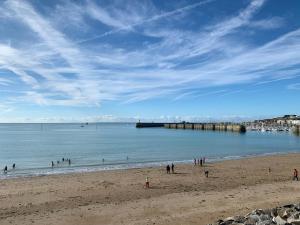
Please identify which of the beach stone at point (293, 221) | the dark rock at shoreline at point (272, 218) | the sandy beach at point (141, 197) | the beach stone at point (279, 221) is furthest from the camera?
the sandy beach at point (141, 197)

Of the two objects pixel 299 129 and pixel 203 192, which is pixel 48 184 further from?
pixel 299 129

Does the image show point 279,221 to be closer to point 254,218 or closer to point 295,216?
point 295,216

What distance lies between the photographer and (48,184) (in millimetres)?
30953

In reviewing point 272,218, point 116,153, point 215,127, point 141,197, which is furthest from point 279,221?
point 215,127

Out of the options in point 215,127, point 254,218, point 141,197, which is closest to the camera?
point 254,218

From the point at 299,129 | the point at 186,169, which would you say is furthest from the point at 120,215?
the point at 299,129

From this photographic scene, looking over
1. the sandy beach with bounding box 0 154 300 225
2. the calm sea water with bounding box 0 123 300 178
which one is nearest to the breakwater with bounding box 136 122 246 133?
the calm sea water with bounding box 0 123 300 178

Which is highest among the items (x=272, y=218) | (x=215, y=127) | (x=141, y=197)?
(x=215, y=127)

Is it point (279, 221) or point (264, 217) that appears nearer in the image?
point (279, 221)

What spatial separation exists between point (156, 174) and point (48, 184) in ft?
32.2

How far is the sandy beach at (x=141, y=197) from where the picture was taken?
19.9 m

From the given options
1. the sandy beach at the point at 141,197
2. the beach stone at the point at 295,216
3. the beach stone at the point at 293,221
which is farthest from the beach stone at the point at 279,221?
the sandy beach at the point at 141,197

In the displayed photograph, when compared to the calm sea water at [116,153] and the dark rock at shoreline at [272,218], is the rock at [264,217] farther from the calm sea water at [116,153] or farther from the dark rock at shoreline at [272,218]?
the calm sea water at [116,153]

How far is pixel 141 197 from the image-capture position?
25094 millimetres
